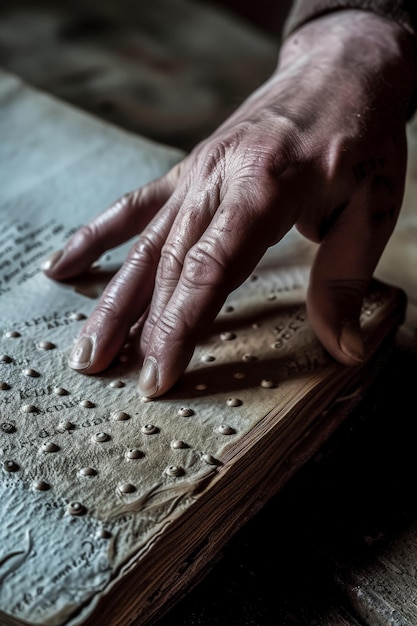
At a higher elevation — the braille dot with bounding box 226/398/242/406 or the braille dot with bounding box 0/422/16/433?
the braille dot with bounding box 226/398/242/406

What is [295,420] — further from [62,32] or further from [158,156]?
[62,32]

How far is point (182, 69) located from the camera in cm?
162

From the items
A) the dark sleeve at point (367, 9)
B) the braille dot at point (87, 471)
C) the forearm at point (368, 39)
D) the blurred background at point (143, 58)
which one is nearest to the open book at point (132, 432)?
the braille dot at point (87, 471)

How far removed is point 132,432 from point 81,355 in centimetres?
12

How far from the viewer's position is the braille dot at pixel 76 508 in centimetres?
63

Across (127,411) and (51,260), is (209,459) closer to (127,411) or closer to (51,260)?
(127,411)

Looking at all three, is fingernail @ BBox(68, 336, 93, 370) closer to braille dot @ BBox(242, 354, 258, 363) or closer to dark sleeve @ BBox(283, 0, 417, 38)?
braille dot @ BBox(242, 354, 258, 363)

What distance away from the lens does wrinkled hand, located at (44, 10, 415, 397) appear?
0.76 m

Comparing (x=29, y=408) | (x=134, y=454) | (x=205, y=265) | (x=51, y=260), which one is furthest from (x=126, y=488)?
(x=51, y=260)

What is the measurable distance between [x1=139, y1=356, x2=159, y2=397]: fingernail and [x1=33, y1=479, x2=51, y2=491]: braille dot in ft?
0.47

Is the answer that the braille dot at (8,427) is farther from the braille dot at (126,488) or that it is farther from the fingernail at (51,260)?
the fingernail at (51,260)

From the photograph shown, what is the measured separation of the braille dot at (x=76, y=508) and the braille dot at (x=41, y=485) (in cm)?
3

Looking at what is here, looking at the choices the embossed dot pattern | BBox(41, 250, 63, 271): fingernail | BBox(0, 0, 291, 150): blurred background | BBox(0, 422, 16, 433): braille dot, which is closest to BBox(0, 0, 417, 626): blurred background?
BBox(0, 0, 291, 150): blurred background

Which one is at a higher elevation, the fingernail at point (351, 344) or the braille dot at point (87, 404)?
the fingernail at point (351, 344)
